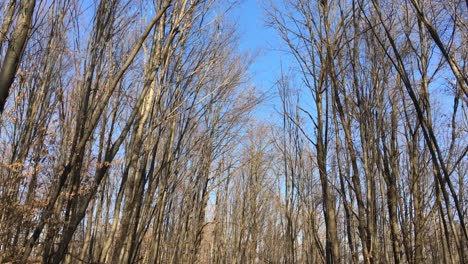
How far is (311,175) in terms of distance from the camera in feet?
43.1

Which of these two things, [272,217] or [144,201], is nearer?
[144,201]

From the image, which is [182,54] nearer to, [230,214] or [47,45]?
[47,45]

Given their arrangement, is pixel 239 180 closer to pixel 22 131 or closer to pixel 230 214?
pixel 230 214

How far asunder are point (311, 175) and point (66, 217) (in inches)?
405

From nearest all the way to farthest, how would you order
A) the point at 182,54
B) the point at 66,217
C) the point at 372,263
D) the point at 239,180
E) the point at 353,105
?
the point at 66,217 < the point at 372,263 < the point at 353,105 < the point at 182,54 < the point at 239,180

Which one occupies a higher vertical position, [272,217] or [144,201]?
[272,217]

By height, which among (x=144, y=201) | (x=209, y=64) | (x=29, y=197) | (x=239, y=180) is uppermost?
(x=239, y=180)

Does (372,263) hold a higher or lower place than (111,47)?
lower

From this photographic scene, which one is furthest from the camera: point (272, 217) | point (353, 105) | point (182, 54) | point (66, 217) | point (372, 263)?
point (272, 217)

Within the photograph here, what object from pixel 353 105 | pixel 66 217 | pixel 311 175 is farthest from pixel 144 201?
pixel 311 175

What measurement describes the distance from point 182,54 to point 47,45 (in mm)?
2144

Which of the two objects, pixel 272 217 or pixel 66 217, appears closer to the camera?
pixel 66 217

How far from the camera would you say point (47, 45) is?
6.27 m

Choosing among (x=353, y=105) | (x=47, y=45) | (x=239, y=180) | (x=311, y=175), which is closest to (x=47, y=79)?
(x=47, y=45)
